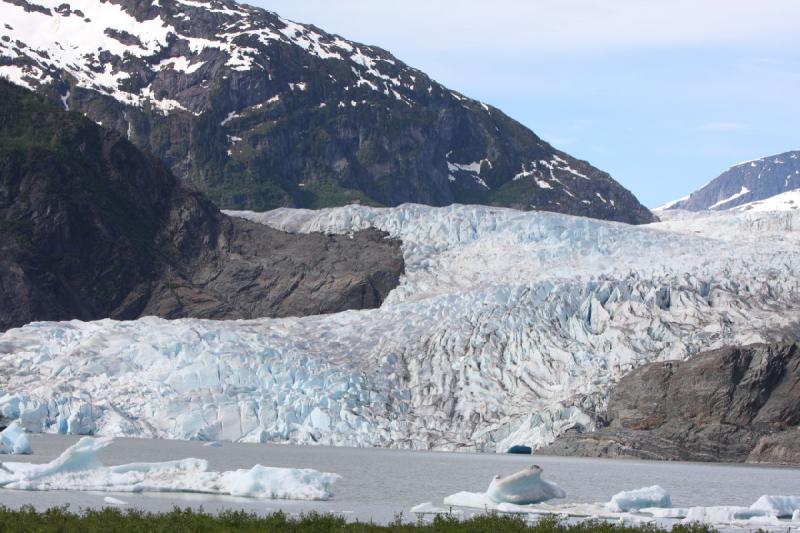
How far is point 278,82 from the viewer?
19088cm

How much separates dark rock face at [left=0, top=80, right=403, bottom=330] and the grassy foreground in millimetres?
73561

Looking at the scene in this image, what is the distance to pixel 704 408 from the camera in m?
67.6

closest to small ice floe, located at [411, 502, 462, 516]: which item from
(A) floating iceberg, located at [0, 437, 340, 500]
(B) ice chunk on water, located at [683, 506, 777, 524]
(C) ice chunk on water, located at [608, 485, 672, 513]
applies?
(A) floating iceberg, located at [0, 437, 340, 500]

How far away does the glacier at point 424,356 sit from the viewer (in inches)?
2660

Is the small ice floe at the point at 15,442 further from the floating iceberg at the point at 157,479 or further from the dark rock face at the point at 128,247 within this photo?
the dark rock face at the point at 128,247

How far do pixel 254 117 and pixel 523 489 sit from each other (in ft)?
515

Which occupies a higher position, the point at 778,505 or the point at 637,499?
the point at 637,499

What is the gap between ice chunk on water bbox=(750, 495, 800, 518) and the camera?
33031 millimetres

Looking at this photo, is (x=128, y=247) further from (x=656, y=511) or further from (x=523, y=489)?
(x=656, y=511)

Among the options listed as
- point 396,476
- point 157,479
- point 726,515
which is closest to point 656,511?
point 726,515

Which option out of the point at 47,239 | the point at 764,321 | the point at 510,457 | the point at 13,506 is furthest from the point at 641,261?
the point at 13,506

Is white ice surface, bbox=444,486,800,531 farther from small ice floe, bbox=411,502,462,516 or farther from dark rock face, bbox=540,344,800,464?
dark rock face, bbox=540,344,800,464

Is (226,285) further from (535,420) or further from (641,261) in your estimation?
(535,420)

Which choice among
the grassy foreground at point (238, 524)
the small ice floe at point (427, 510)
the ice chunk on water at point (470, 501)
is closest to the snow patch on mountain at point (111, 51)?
the ice chunk on water at point (470, 501)
